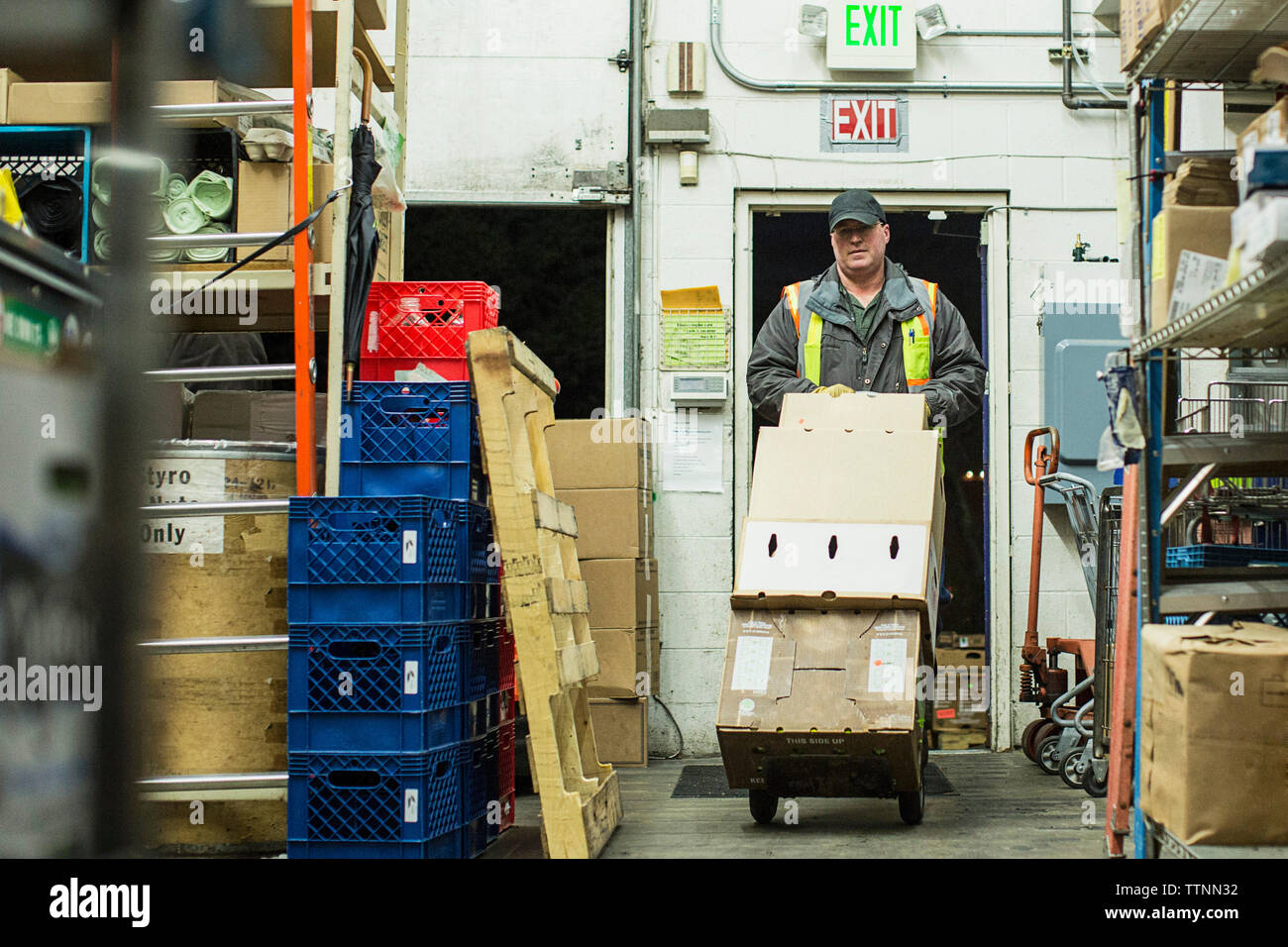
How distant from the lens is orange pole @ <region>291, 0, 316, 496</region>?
4.11 m

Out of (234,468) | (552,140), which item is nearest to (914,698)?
(234,468)

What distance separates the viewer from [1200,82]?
342 cm

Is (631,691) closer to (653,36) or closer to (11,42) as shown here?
(653,36)

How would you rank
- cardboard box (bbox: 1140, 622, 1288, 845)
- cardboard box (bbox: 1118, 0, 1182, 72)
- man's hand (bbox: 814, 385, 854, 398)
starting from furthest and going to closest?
man's hand (bbox: 814, 385, 854, 398) → cardboard box (bbox: 1118, 0, 1182, 72) → cardboard box (bbox: 1140, 622, 1288, 845)

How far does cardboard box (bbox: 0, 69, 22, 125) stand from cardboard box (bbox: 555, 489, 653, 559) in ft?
9.61

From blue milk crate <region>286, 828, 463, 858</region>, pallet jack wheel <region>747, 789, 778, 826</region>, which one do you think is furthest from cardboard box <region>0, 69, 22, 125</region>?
pallet jack wheel <region>747, 789, 778, 826</region>

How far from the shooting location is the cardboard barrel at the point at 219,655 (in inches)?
157

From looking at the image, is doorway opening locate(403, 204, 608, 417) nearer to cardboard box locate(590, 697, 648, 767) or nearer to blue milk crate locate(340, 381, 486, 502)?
cardboard box locate(590, 697, 648, 767)

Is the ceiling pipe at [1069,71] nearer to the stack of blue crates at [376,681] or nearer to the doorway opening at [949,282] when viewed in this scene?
the doorway opening at [949,282]

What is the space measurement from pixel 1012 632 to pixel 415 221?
404 centimetres

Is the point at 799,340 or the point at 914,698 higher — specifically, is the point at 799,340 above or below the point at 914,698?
above

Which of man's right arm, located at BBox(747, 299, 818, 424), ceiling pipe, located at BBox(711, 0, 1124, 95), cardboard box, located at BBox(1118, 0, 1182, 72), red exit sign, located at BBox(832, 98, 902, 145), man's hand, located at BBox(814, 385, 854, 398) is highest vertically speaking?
ceiling pipe, located at BBox(711, 0, 1124, 95)

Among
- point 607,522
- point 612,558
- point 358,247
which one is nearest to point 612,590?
point 612,558

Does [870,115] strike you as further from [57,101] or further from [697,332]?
[57,101]
